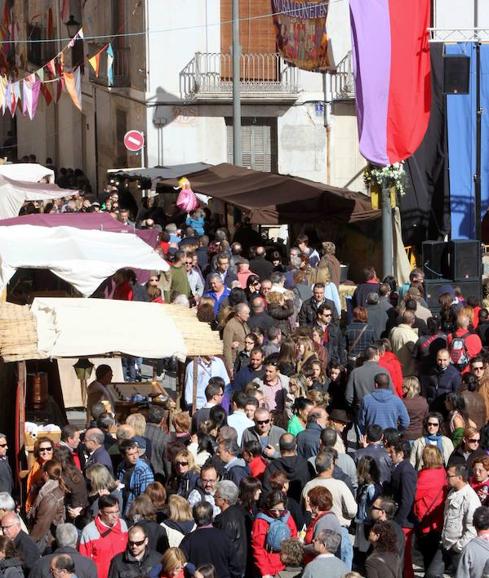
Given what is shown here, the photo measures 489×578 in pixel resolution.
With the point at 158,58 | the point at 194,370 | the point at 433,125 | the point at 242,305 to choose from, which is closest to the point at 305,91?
the point at 158,58

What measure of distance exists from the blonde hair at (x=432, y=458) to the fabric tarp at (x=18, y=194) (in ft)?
48.9

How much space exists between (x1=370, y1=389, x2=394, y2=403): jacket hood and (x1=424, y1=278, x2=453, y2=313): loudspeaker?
672 centimetres

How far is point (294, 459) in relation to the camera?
11.9 metres

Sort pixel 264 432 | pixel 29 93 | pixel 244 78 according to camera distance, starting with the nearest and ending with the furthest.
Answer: pixel 264 432 → pixel 29 93 → pixel 244 78

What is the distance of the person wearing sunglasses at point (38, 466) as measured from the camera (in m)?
12.1

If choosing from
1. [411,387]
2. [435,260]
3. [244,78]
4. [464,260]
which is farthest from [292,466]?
[244,78]

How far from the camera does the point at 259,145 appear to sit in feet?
116

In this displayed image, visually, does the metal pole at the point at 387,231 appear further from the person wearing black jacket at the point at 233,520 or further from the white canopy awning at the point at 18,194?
the person wearing black jacket at the point at 233,520

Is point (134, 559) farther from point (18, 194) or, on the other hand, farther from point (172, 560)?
point (18, 194)

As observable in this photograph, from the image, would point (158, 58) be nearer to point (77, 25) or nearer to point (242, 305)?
point (77, 25)

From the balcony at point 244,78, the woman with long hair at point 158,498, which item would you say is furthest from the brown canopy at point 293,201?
the woman with long hair at point 158,498

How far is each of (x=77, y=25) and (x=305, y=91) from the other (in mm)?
11104

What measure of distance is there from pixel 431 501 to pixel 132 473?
238 centimetres

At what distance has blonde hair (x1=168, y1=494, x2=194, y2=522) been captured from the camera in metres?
10.7
